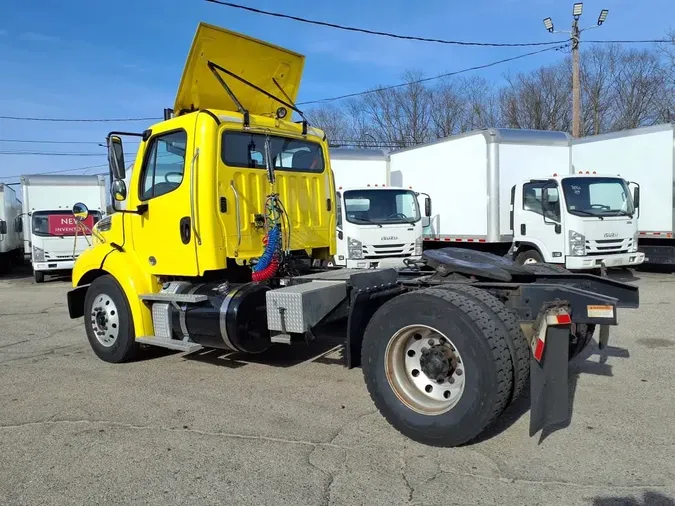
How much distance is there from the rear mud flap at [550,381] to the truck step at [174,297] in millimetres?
3223

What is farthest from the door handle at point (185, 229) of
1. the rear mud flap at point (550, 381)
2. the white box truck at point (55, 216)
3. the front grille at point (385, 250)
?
the white box truck at point (55, 216)

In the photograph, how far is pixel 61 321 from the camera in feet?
32.3

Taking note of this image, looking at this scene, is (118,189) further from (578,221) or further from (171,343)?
(578,221)

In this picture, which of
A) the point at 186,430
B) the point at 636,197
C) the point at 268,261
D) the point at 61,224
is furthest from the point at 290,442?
the point at 61,224

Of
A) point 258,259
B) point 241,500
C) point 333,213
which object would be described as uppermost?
point 333,213

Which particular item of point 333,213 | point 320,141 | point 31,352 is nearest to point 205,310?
point 333,213

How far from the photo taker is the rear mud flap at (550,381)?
3.72 metres

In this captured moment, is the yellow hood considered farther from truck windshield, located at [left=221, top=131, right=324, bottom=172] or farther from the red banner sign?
the red banner sign

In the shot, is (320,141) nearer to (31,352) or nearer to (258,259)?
(258,259)

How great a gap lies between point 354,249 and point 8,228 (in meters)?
15.4

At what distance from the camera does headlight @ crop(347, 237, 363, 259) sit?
38.1ft

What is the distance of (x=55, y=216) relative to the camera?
17.6m

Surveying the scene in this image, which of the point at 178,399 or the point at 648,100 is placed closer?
the point at 178,399

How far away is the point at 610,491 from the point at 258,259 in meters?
3.69
